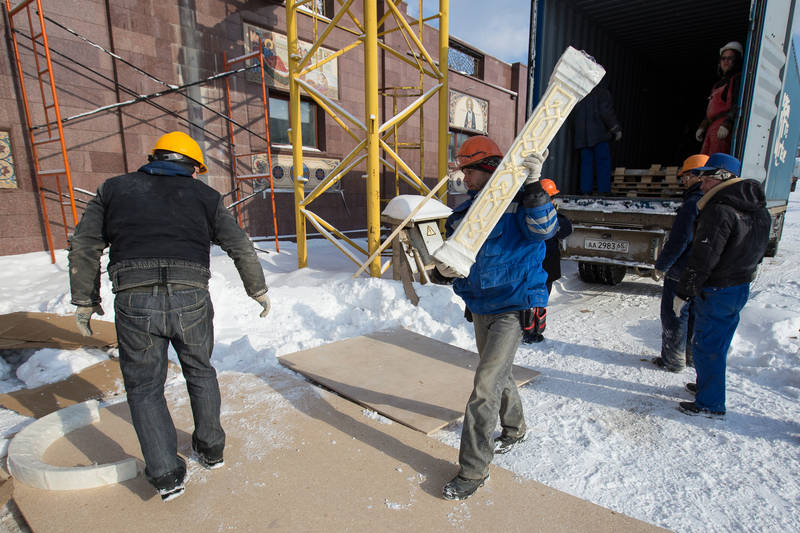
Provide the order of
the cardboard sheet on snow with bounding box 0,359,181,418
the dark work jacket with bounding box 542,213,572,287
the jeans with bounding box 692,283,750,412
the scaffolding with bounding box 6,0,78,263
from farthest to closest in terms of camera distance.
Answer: the scaffolding with bounding box 6,0,78,263 < the dark work jacket with bounding box 542,213,572,287 < the cardboard sheet on snow with bounding box 0,359,181,418 < the jeans with bounding box 692,283,750,412

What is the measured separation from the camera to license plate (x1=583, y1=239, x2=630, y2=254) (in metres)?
5.69

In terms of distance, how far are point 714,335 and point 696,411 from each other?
0.56 metres

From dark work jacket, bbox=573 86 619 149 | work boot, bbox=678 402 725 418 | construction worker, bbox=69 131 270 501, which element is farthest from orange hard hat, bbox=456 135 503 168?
dark work jacket, bbox=573 86 619 149

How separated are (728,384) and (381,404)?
2.79 m

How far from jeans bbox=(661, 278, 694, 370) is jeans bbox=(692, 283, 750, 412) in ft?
2.34

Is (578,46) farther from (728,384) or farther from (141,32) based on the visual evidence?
(141,32)

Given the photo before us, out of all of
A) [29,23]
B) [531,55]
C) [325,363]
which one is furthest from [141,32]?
A: [325,363]

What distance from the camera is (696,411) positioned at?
3088mm

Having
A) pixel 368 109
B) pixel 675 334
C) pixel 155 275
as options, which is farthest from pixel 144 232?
pixel 368 109

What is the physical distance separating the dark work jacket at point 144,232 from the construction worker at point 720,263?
3087mm

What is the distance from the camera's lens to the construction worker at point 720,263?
9.29 ft

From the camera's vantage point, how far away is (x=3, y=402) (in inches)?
121

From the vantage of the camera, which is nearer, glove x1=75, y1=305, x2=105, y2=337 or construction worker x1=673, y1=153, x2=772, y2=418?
glove x1=75, y1=305, x2=105, y2=337

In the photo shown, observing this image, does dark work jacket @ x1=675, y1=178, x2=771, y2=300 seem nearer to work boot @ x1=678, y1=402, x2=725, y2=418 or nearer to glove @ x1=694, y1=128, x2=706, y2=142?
work boot @ x1=678, y1=402, x2=725, y2=418
